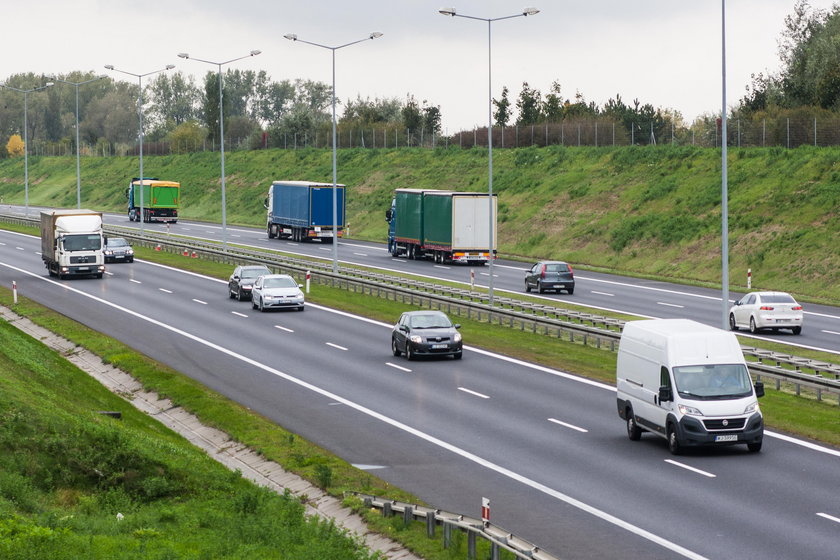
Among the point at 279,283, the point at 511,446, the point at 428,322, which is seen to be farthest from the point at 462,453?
the point at 279,283

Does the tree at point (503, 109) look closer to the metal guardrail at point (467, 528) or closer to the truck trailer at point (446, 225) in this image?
the truck trailer at point (446, 225)

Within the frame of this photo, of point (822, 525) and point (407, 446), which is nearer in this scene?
point (822, 525)

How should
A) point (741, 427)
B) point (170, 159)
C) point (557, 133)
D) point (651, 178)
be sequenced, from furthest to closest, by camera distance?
1. point (170, 159)
2. point (557, 133)
3. point (651, 178)
4. point (741, 427)

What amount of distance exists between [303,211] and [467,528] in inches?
2887

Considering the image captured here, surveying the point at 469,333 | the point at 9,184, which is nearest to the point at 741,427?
the point at 469,333

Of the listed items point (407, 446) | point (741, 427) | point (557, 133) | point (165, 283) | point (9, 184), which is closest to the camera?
point (741, 427)

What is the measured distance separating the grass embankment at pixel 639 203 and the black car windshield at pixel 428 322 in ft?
79.8

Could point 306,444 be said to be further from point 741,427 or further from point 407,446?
point 741,427

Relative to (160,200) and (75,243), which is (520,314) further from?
(160,200)

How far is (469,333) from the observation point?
4350 cm

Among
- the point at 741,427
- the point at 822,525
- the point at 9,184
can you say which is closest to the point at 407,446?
the point at 741,427

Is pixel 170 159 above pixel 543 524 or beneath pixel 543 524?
above

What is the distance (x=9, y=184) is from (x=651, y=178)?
114 meters

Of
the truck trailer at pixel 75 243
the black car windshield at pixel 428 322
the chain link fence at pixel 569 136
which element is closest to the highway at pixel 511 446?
the black car windshield at pixel 428 322
